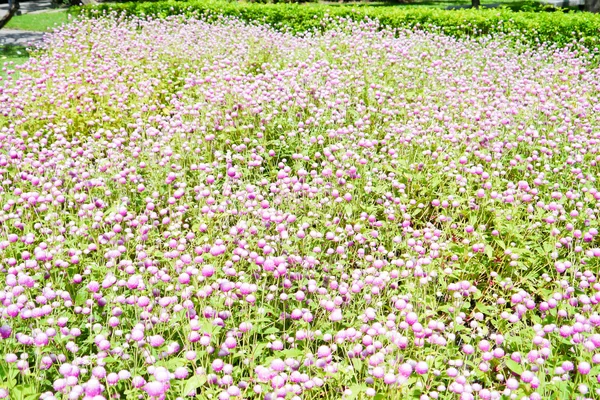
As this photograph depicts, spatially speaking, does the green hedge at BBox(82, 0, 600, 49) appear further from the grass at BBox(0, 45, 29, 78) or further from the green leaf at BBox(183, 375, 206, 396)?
the green leaf at BBox(183, 375, 206, 396)

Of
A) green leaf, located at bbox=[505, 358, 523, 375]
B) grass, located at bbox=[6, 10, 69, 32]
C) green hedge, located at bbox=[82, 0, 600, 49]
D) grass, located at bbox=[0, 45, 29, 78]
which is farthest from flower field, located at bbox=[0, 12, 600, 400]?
grass, located at bbox=[6, 10, 69, 32]

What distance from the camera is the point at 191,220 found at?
4711 mm

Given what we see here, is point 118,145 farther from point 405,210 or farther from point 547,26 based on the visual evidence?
point 547,26

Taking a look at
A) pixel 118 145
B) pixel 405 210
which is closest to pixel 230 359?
pixel 405 210

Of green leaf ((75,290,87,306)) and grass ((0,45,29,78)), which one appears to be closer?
green leaf ((75,290,87,306))

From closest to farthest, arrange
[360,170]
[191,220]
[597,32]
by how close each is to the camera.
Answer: [191,220] → [360,170] → [597,32]

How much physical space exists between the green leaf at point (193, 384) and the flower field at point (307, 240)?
4cm

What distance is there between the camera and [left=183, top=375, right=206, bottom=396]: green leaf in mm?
2555

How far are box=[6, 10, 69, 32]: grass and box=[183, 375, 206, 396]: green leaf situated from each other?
1967 cm

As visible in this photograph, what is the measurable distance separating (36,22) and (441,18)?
17938mm

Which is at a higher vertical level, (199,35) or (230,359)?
(199,35)

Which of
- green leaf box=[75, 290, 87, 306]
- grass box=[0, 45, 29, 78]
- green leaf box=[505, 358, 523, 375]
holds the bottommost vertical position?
green leaf box=[505, 358, 523, 375]

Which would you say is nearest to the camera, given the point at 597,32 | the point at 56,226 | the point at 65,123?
the point at 56,226

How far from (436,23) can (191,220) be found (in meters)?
10.4
